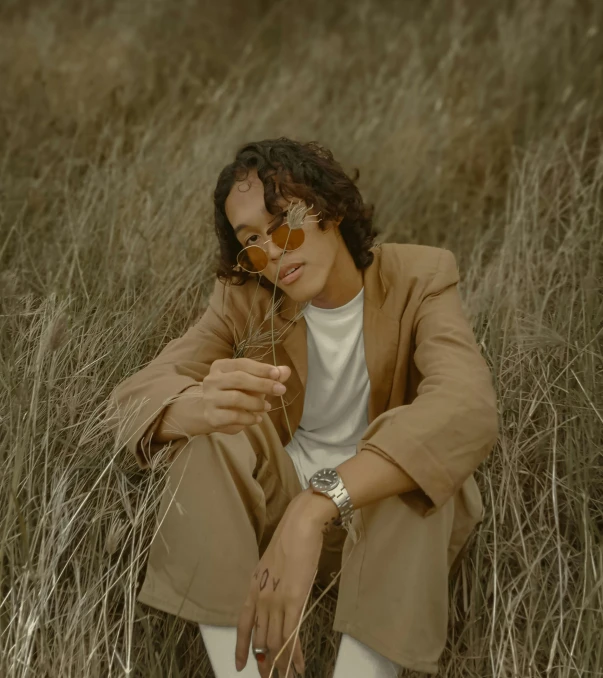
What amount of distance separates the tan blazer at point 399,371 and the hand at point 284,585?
213 mm

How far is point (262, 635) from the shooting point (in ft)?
5.44

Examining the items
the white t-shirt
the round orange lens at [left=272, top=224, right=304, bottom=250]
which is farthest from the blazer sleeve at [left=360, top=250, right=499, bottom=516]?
the round orange lens at [left=272, top=224, right=304, bottom=250]

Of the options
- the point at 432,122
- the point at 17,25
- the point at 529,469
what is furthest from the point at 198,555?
the point at 17,25

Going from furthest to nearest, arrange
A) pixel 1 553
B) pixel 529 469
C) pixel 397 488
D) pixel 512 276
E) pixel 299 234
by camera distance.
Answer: pixel 512 276
pixel 529 469
pixel 299 234
pixel 1 553
pixel 397 488

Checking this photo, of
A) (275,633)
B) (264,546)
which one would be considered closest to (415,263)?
(264,546)

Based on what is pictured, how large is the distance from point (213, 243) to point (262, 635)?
173cm

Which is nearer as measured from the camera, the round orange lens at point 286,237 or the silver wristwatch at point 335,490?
the silver wristwatch at point 335,490

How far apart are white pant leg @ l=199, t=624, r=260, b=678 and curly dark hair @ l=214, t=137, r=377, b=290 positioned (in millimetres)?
900

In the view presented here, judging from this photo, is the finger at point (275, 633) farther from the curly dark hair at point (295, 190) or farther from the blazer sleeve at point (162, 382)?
the curly dark hair at point (295, 190)

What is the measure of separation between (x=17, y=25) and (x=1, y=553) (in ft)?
14.4

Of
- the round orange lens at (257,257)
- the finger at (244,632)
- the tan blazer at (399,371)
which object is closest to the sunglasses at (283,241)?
the round orange lens at (257,257)

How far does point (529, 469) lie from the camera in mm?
2303

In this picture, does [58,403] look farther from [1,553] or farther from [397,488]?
[397,488]

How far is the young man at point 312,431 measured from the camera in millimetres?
1649
